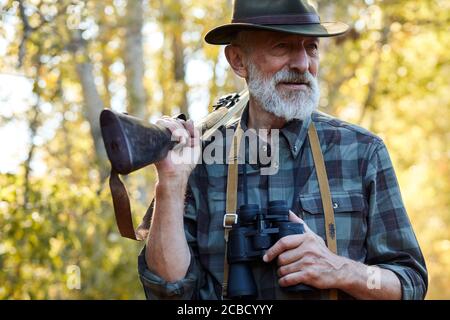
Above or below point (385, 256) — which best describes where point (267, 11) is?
above

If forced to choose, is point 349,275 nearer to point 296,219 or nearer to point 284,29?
point 296,219

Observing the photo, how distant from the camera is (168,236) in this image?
413 centimetres

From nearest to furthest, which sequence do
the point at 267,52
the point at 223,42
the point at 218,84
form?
the point at 267,52, the point at 223,42, the point at 218,84

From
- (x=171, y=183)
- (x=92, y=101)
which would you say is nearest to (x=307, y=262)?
(x=171, y=183)

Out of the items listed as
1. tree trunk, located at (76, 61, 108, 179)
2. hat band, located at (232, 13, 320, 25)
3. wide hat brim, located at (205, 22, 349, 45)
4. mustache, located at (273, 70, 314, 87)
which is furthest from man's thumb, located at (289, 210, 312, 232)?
tree trunk, located at (76, 61, 108, 179)

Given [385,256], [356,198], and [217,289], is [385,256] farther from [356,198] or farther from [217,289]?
[217,289]

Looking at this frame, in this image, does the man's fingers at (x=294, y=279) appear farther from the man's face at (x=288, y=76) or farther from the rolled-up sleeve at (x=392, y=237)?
the man's face at (x=288, y=76)

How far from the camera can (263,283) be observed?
4.16 metres

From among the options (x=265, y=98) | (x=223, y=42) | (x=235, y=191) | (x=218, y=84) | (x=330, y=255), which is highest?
(x=218, y=84)

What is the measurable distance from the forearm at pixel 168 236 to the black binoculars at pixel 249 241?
0.22m
